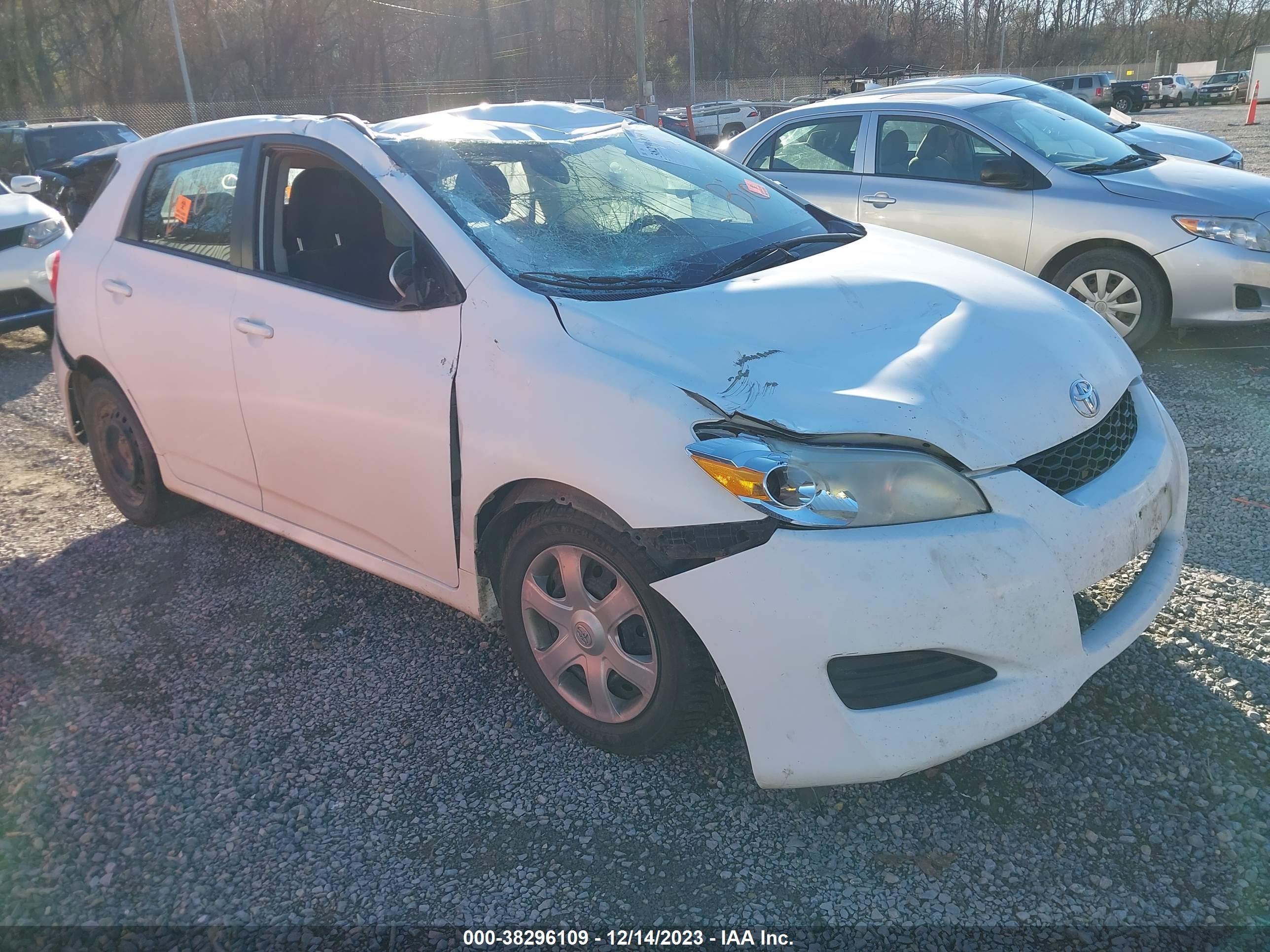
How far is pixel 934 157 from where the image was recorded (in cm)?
673

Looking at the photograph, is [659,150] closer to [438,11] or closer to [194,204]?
[194,204]

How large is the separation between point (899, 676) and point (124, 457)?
3671mm

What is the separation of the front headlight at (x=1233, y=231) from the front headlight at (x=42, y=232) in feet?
27.9

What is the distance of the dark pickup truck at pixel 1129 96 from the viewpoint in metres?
41.1

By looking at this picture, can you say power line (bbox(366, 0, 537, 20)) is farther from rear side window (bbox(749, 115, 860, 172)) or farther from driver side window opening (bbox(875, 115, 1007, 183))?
driver side window opening (bbox(875, 115, 1007, 183))

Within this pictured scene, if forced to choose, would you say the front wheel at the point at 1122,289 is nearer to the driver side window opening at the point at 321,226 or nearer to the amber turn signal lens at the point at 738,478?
the driver side window opening at the point at 321,226

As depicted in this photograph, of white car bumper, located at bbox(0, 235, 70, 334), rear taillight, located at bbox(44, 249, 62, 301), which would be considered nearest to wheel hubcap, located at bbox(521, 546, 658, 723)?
rear taillight, located at bbox(44, 249, 62, 301)

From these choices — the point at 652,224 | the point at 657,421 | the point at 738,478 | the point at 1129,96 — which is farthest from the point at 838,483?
the point at 1129,96

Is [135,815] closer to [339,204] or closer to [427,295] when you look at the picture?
[427,295]

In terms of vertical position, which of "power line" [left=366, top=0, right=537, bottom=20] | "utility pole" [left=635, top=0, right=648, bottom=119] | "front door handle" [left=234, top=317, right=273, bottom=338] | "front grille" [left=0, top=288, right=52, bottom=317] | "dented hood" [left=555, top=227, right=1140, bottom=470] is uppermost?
"power line" [left=366, top=0, right=537, bottom=20]

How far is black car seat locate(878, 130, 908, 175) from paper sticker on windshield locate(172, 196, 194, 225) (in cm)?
476

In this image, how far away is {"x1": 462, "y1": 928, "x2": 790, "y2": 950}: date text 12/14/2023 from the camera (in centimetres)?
214

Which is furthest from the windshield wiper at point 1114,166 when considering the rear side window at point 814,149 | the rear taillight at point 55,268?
the rear taillight at point 55,268

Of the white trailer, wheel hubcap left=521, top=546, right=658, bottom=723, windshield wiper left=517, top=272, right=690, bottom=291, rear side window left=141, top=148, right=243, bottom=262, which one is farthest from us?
the white trailer
